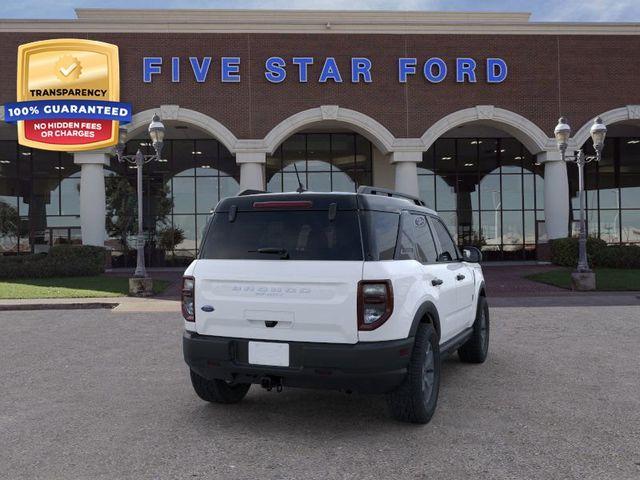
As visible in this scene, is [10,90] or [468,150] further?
[468,150]

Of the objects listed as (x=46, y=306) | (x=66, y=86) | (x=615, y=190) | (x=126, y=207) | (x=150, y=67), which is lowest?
(x=46, y=306)

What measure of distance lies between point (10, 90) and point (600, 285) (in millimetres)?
23528

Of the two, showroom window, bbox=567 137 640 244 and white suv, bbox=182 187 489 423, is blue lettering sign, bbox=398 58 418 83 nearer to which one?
showroom window, bbox=567 137 640 244

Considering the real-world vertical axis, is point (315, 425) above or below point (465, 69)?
below

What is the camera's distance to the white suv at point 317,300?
13.7 ft

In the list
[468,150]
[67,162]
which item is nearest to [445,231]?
[468,150]

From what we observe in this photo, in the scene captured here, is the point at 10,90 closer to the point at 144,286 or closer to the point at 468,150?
the point at 144,286

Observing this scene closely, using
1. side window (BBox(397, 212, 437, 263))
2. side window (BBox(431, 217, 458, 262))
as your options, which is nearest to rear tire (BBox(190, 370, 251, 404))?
side window (BBox(397, 212, 437, 263))

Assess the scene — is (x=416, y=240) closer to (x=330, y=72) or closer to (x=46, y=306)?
(x=46, y=306)

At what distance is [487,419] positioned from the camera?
482cm

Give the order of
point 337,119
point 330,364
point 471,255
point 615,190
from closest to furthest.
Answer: point 330,364 → point 471,255 → point 337,119 → point 615,190

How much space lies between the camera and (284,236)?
14.9 ft

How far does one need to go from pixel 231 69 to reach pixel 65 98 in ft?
22.4

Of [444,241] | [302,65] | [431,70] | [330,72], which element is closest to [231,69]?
[302,65]
